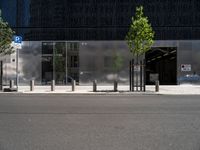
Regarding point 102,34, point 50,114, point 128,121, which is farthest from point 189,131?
point 102,34

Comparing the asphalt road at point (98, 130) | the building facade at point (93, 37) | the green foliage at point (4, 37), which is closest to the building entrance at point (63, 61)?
the building facade at point (93, 37)

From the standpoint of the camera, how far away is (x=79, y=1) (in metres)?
41.2

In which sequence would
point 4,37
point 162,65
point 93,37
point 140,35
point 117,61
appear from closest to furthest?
point 140,35 < point 4,37 < point 117,61 < point 162,65 < point 93,37

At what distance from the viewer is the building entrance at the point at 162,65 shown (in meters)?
39.7

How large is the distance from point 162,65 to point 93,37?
7032 millimetres

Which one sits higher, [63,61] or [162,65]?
[63,61]

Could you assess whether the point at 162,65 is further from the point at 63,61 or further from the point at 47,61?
the point at 47,61

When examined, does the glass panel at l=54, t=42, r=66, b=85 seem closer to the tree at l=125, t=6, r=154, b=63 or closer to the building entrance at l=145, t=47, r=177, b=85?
the building entrance at l=145, t=47, r=177, b=85

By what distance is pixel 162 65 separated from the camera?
132 feet

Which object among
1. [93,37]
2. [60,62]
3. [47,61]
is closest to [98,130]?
[60,62]

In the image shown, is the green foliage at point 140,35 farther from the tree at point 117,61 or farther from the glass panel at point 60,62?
the glass panel at point 60,62

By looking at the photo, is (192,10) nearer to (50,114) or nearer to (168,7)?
(168,7)

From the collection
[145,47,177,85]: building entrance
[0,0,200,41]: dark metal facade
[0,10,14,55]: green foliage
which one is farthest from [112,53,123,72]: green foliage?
[0,10,14,55]: green foliage

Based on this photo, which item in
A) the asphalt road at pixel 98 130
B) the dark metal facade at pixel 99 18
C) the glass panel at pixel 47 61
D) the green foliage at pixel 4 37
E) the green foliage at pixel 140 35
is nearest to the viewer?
the asphalt road at pixel 98 130
